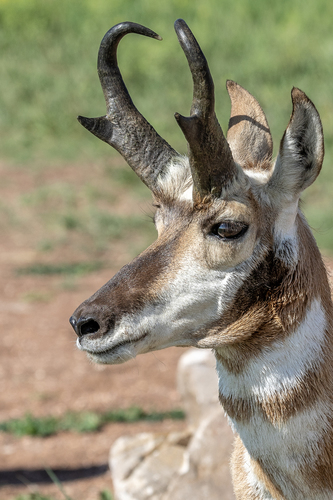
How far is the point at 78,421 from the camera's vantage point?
575 centimetres

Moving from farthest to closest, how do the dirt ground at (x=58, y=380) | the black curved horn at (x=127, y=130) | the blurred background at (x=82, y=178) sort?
the blurred background at (x=82, y=178)
the dirt ground at (x=58, y=380)
the black curved horn at (x=127, y=130)

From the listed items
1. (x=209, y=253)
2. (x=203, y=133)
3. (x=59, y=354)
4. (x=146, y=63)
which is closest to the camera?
(x=203, y=133)

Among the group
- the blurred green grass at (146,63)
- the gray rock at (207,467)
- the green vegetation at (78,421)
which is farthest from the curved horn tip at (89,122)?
the blurred green grass at (146,63)

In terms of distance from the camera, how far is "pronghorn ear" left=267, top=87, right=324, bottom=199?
93.4 inches

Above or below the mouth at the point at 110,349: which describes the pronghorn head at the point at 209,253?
above

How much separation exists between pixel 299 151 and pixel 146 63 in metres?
12.8

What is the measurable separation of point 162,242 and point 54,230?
7706 mm

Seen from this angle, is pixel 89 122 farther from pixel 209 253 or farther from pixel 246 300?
pixel 246 300

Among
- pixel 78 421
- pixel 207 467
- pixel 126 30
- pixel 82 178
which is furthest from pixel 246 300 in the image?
pixel 82 178

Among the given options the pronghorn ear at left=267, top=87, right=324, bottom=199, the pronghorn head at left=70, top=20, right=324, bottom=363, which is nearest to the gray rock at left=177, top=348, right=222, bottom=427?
the pronghorn head at left=70, top=20, right=324, bottom=363

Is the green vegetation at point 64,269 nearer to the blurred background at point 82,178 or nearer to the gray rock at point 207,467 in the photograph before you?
the blurred background at point 82,178

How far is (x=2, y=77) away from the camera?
1497 cm

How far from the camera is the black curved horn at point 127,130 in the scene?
266 cm

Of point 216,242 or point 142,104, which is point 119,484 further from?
point 142,104
